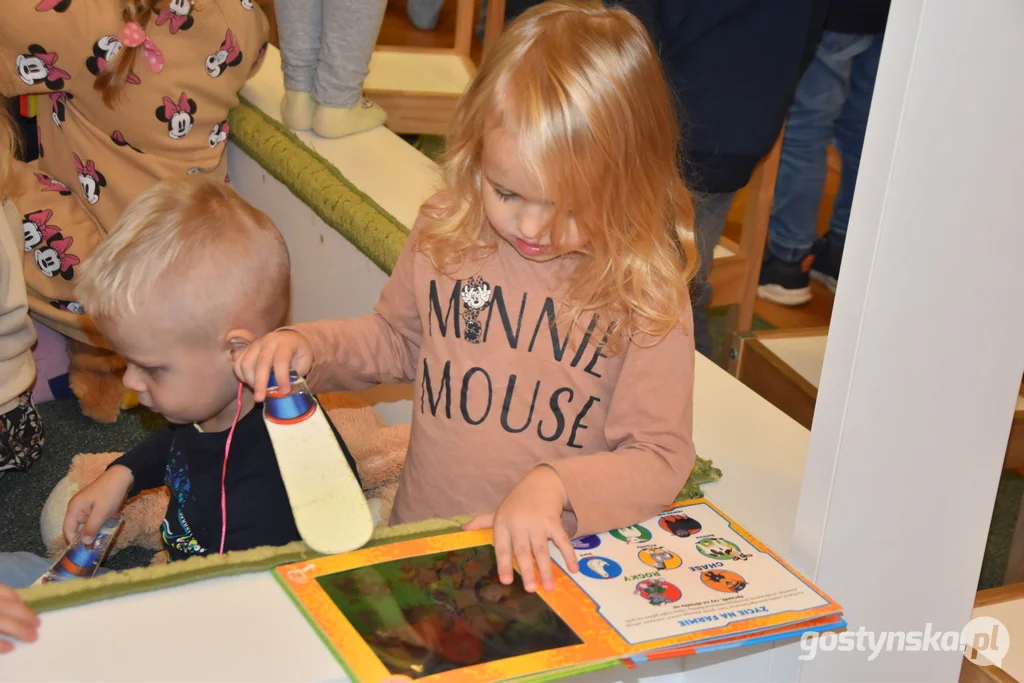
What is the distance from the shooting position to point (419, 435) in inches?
38.8

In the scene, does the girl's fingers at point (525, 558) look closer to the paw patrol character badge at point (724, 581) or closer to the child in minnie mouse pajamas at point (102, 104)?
the paw patrol character badge at point (724, 581)

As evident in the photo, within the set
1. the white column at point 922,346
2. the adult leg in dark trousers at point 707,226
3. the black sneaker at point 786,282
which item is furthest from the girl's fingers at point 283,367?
the black sneaker at point 786,282

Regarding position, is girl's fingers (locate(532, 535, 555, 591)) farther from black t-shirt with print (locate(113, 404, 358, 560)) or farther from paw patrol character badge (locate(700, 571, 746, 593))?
black t-shirt with print (locate(113, 404, 358, 560))

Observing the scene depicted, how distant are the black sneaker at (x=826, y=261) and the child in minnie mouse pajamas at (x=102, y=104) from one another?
1.32 m

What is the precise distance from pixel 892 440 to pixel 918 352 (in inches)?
2.7

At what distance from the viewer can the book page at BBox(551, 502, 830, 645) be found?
0.70m

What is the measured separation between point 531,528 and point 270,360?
234 millimetres

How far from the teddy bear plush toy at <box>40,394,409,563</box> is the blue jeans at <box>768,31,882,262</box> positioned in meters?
1.07

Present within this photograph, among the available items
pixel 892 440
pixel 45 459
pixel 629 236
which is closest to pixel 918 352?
pixel 892 440

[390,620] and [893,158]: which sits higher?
[893,158]

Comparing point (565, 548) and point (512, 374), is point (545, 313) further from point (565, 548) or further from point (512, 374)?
point (565, 548)

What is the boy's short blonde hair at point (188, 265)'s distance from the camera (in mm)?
860

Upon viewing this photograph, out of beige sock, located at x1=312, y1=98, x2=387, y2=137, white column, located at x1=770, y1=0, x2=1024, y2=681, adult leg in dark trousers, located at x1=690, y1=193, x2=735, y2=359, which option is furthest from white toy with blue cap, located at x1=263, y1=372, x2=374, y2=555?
beige sock, located at x1=312, y1=98, x2=387, y2=137

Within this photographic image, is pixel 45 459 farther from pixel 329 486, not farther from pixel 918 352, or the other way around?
pixel 918 352
